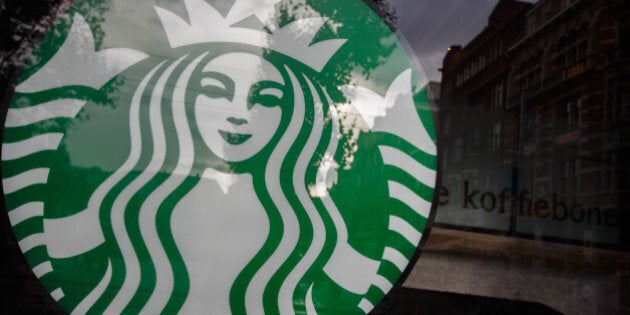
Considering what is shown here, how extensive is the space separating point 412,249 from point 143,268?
3.40 feet

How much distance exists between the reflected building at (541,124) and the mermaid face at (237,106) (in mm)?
713

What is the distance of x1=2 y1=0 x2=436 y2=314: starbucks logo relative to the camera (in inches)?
78.4

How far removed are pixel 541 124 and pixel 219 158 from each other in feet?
4.57

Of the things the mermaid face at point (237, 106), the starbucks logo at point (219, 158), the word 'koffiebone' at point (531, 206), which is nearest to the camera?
the starbucks logo at point (219, 158)

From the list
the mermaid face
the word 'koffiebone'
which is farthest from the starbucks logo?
the word 'koffiebone'

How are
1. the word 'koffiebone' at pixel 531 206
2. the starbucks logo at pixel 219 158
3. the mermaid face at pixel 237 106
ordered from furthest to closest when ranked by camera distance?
the word 'koffiebone' at pixel 531 206 < the mermaid face at pixel 237 106 < the starbucks logo at pixel 219 158

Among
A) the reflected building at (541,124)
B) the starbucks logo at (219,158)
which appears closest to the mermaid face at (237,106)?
the starbucks logo at (219,158)

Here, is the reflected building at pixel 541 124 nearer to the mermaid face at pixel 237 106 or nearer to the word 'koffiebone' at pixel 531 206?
the word 'koffiebone' at pixel 531 206

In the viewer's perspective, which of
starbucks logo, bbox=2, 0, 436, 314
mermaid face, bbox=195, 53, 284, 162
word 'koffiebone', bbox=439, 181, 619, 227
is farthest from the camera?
word 'koffiebone', bbox=439, 181, 619, 227

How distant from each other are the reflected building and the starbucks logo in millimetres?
204

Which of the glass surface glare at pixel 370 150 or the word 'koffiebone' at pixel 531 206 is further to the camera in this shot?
the word 'koffiebone' at pixel 531 206

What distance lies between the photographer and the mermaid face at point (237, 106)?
2100 millimetres

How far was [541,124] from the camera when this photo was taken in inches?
95.7

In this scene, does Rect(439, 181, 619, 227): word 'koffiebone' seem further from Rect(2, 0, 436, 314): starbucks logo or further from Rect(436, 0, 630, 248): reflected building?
Rect(2, 0, 436, 314): starbucks logo
